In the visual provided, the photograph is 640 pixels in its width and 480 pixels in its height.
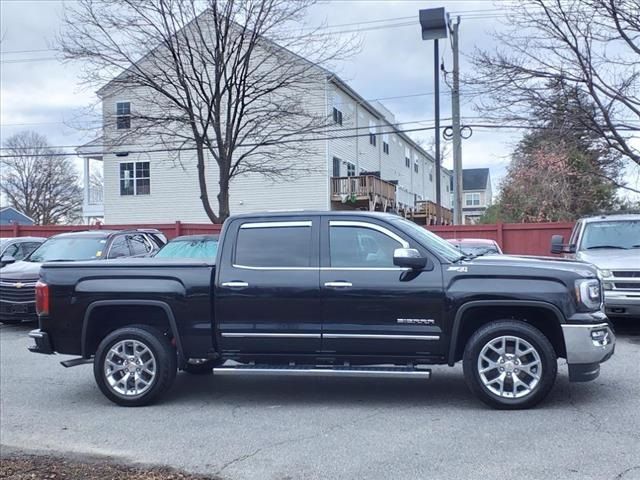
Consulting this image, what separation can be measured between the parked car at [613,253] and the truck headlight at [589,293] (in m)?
3.36

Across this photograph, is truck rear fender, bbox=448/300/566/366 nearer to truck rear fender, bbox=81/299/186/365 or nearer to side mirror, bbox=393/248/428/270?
side mirror, bbox=393/248/428/270

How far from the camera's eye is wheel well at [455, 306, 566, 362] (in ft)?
21.4

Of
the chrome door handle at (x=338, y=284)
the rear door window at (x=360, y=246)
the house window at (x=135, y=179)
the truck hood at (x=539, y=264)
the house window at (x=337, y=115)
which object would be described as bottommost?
the chrome door handle at (x=338, y=284)

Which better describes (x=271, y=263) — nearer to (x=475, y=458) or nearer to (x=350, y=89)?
(x=475, y=458)

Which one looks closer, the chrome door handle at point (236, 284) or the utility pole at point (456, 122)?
the chrome door handle at point (236, 284)

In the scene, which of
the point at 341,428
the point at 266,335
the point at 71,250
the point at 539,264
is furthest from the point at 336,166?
the point at 341,428

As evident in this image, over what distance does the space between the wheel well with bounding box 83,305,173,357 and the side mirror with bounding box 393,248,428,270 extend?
252 cm

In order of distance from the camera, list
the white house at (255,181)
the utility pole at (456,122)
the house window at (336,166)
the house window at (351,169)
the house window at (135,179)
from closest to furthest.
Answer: the utility pole at (456,122)
the white house at (255,181)
the house window at (336,166)
the house window at (135,179)
the house window at (351,169)

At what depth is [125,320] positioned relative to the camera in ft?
24.1

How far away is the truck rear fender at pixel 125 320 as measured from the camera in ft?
22.7

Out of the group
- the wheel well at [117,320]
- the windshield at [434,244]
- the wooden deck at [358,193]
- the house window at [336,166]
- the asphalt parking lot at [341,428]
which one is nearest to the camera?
the asphalt parking lot at [341,428]

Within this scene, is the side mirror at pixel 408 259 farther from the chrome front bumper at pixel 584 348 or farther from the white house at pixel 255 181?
the white house at pixel 255 181

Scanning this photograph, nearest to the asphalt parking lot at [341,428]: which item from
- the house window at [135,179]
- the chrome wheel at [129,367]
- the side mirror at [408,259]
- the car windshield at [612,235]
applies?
the chrome wheel at [129,367]

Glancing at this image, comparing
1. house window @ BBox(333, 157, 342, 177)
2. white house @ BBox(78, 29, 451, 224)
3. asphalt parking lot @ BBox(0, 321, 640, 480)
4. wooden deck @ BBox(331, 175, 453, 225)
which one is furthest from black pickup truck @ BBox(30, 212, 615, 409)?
house window @ BBox(333, 157, 342, 177)
